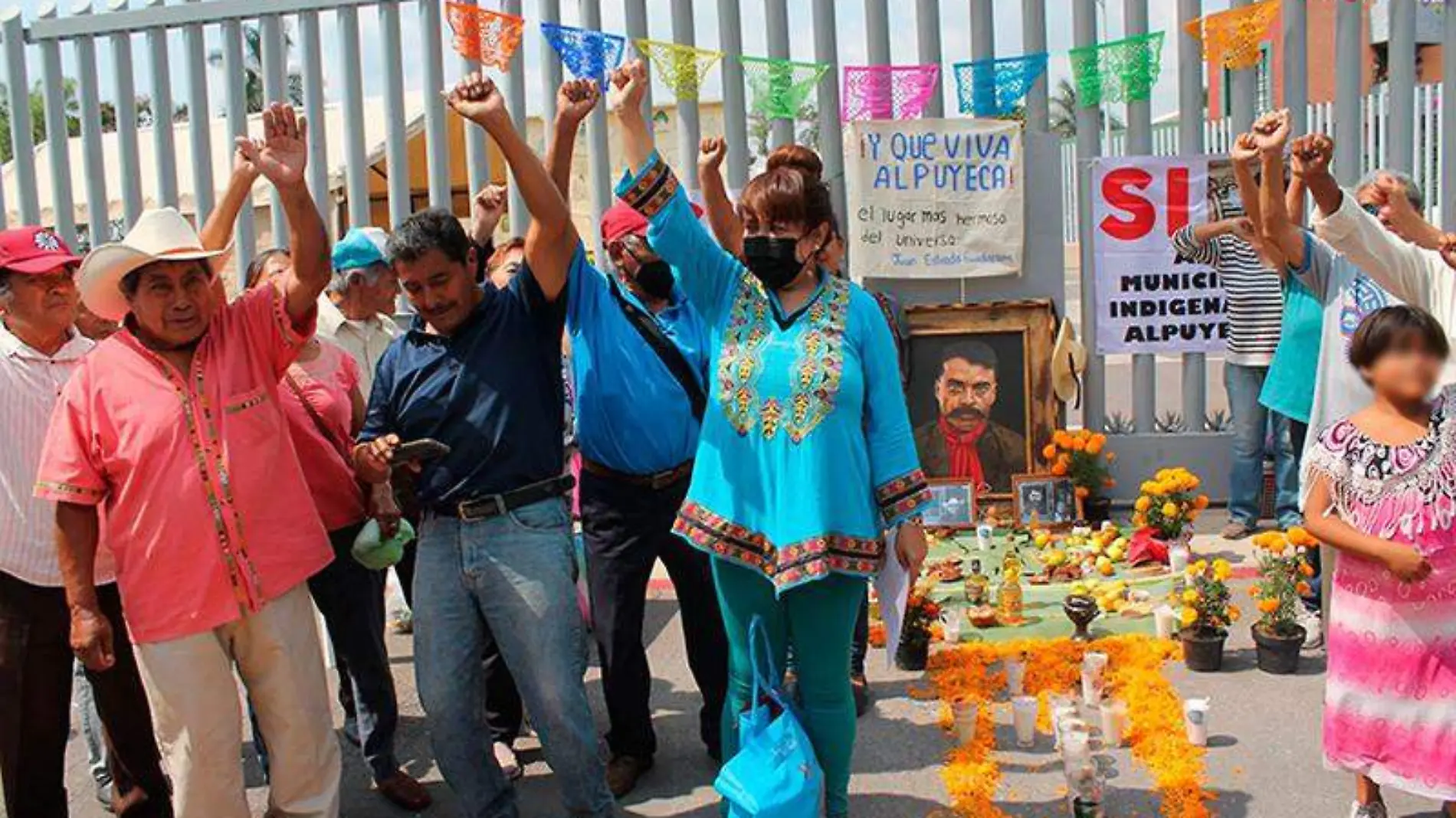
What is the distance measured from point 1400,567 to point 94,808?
4.45m

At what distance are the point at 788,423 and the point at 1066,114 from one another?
36.8 ft

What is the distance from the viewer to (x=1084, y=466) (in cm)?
816

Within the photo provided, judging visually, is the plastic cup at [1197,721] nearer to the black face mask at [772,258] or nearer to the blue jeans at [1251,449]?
the black face mask at [772,258]

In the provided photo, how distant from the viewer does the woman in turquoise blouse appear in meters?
3.66

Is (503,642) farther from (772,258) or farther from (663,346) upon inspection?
(772,258)

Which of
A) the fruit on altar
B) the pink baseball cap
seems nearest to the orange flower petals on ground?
the fruit on altar

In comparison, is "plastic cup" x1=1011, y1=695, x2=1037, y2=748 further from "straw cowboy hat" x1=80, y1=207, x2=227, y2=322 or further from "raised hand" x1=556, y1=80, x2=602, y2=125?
"straw cowboy hat" x1=80, y1=207, x2=227, y2=322

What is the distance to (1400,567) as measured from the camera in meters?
3.73

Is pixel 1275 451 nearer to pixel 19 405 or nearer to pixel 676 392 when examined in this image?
pixel 676 392

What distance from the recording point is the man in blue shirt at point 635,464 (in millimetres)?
4480

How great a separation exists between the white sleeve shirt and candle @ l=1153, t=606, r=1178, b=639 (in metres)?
4.26

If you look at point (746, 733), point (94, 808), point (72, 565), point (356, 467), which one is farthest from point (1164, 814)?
point (94, 808)

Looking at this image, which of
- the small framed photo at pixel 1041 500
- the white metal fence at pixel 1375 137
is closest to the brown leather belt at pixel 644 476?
the small framed photo at pixel 1041 500

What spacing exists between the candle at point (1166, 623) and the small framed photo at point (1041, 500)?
211cm
